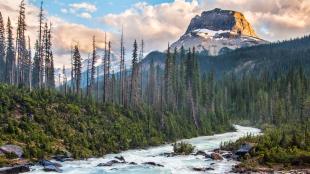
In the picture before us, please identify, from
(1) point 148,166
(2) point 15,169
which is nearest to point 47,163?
(2) point 15,169

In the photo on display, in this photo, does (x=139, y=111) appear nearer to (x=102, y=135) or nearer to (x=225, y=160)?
(x=102, y=135)

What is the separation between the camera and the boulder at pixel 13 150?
34.7 meters

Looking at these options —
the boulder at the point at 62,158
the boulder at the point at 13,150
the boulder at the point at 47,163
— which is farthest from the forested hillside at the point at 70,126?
the boulder at the point at 47,163

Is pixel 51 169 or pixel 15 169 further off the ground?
pixel 15 169

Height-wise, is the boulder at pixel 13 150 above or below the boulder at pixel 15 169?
above

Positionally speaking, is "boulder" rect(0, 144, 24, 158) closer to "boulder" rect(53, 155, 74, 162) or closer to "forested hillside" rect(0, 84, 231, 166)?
"forested hillside" rect(0, 84, 231, 166)

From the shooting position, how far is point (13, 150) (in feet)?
116

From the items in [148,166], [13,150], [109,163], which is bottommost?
[148,166]

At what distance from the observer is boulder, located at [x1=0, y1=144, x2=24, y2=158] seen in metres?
34.7

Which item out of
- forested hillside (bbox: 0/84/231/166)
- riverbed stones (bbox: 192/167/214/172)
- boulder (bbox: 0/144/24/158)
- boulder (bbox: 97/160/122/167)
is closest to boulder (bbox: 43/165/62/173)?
boulder (bbox: 0/144/24/158)

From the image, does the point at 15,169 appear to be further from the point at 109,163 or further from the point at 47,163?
the point at 109,163

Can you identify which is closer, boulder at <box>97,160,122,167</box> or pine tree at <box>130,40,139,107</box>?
boulder at <box>97,160,122,167</box>

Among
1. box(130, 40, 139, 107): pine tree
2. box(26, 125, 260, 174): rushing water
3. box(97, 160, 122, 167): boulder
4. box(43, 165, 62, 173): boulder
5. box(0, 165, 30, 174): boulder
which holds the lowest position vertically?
box(26, 125, 260, 174): rushing water

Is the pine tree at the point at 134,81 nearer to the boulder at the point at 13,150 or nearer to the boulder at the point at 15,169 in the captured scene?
the boulder at the point at 13,150
